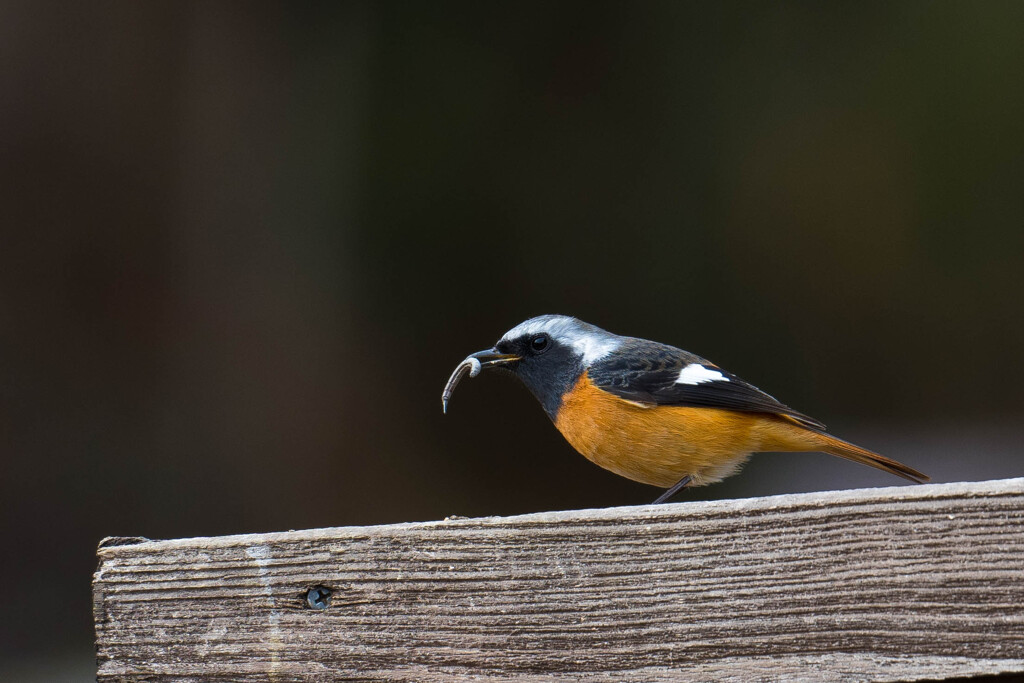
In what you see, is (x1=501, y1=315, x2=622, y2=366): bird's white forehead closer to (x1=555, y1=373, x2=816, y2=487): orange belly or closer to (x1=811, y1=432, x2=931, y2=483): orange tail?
(x1=555, y1=373, x2=816, y2=487): orange belly

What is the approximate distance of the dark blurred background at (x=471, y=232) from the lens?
4773mm

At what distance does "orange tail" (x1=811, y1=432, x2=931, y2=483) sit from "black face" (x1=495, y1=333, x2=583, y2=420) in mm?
→ 798

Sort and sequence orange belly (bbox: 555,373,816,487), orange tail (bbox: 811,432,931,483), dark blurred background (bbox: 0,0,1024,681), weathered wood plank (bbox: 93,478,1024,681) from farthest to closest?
dark blurred background (bbox: 0,0,1024,681), orange belly (bbox: 555,373,816,487), orange tail (bbox: 811,432,931,483), weathered wood plank (bbox: 93,478,1024,681)

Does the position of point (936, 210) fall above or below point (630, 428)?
above

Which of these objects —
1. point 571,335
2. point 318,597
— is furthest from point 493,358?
point 318,597

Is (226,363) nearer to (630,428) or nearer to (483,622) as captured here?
(630,428)

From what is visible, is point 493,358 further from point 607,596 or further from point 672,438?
point 607,596

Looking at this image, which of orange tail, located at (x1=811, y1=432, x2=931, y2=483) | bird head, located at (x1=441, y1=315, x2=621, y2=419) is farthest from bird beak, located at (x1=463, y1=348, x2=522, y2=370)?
orange tail, located at (x1=811, y1=432, x2=931, y2=483)

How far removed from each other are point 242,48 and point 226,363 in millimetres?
1492

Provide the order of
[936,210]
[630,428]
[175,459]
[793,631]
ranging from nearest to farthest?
[793,631] < [630,428] < [175,459] < [936,210]

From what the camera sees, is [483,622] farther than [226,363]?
No

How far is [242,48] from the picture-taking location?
5.01 meters

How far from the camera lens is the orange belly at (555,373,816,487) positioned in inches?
126

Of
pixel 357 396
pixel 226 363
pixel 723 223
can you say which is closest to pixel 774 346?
pixel 723 223
